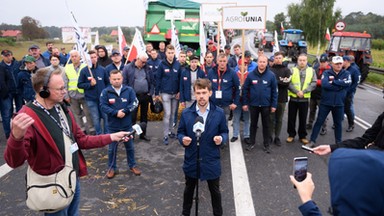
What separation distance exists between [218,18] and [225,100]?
5162 millimetres

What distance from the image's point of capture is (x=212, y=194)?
360 cm

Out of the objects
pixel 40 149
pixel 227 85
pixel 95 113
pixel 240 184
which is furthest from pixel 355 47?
pixel 40 149

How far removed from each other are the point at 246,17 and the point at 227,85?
214 centimetres

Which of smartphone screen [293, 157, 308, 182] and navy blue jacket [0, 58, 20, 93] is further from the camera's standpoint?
navy blue jacket [0, 58, 20, 93]

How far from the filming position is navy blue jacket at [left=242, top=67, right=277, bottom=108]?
5.88m

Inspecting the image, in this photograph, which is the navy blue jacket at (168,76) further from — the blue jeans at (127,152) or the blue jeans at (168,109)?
the blue jeans at (127,152)

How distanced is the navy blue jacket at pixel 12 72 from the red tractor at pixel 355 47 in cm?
1567

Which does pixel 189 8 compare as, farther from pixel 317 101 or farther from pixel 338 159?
pixel 338 159

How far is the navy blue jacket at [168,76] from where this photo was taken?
6.61 m

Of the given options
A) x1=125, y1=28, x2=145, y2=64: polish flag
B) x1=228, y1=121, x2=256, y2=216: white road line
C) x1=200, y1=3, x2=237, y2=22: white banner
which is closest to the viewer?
x1=228, y1=121, x2=256, y2=216: white road line

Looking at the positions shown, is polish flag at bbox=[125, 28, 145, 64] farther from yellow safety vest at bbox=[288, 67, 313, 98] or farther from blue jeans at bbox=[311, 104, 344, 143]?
blue jeans at bbox=[311, 104, 344, 143]

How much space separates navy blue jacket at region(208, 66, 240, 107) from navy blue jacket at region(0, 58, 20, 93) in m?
4.98

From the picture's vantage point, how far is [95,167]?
209 inches

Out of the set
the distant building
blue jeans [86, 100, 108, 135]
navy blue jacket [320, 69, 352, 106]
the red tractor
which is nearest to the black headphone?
blue jeans [86, 100, 108, 135]
